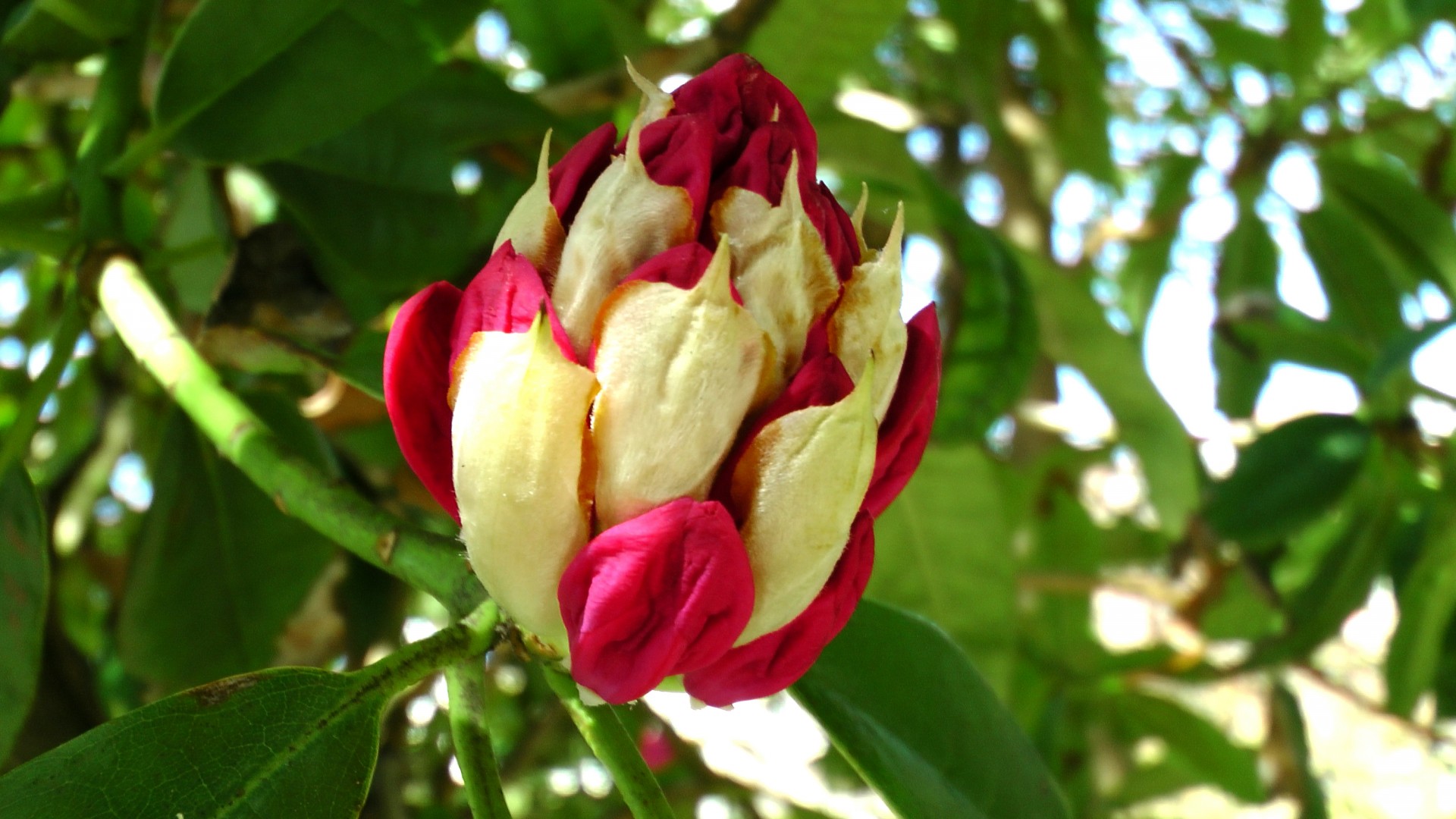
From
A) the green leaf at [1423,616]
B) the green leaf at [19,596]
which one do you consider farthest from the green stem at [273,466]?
the green leaf at [1423,616]

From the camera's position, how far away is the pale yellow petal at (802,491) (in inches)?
16.4

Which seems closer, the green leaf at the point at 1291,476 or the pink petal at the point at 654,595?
the pink petal at the point at 654,595

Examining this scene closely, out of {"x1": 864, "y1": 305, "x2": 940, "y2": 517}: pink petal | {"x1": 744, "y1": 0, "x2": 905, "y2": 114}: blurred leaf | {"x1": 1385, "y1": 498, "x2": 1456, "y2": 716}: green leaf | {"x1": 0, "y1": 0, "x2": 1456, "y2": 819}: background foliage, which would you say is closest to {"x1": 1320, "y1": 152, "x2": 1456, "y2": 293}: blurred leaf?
{"x1": 0, "y1": 0, "x2": 1456, "y2": 819}: background foliage

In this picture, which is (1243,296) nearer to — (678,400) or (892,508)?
(892,508)

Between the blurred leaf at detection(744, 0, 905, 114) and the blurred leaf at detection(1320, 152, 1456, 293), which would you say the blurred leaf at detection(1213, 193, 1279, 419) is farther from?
the blurred leaf at detection(744, 0, 905, 114)

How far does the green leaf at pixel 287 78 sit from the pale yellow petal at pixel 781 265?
39 cm

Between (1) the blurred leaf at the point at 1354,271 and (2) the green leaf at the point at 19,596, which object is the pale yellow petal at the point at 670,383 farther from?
(1) the blurred leaf at the point at 1354,271

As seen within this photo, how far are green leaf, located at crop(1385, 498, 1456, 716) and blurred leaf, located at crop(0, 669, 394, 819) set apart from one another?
3.78 ft

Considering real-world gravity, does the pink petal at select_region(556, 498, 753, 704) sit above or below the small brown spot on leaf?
above

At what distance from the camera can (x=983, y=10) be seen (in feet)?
5.78

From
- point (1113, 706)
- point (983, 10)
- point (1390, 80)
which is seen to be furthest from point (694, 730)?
point (1390, 80)

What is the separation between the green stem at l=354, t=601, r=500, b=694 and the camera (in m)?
0.46

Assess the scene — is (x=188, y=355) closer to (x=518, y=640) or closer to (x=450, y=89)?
(x=518, y=640)

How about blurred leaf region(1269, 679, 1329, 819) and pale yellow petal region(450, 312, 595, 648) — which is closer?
pale yellow petal region(450, 312, 595, 648)
